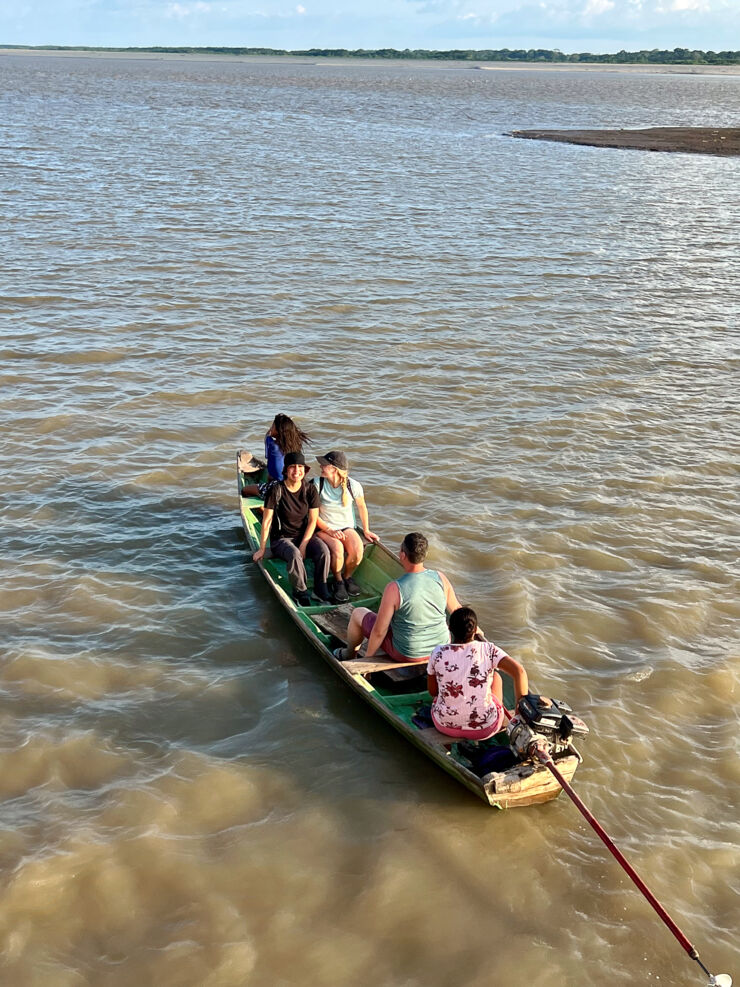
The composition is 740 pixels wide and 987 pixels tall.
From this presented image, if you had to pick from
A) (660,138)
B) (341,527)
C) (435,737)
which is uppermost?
(660,138)

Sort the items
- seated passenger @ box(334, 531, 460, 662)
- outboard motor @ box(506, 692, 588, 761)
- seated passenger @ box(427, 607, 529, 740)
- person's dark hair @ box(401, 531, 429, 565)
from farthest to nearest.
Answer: seated passenger @ box(334, 531, 460, 662), person's dark hair @ box(401, 531, 429, 565), seated passenger @ box(427, 607, 529, 740), outboard motor @ box(506, 692, 588, 761)

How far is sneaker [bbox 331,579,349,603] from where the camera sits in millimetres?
9424

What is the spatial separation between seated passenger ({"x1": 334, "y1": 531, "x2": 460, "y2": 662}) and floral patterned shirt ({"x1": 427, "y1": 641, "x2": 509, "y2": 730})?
68cm

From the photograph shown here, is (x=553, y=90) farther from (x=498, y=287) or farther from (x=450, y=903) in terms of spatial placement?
(x=450, y=903)

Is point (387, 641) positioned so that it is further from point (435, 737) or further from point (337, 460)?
point (337, 460)

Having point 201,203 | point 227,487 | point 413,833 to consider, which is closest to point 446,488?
point 227,487

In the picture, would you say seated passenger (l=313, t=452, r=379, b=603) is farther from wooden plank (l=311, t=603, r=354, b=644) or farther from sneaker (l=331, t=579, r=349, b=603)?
wooden plank (l=311, t=603, r=354, b=644)

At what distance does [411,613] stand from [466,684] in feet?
3.16

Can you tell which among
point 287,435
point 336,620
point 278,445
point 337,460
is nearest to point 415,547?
point 336,620

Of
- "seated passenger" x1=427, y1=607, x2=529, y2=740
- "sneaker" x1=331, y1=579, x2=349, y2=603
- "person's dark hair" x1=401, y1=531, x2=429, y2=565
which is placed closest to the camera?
"seated passenger" x1=427, y1=607, x2=529, y2=740

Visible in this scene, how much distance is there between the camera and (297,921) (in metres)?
6.11

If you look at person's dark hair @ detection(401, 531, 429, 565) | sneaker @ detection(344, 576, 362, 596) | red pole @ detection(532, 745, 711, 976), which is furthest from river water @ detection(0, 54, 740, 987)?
person's dark hair @ detection(401, 531, 429, 565)

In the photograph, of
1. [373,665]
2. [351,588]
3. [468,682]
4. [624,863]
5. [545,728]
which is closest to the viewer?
[624,863]

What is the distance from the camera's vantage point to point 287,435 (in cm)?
1022
